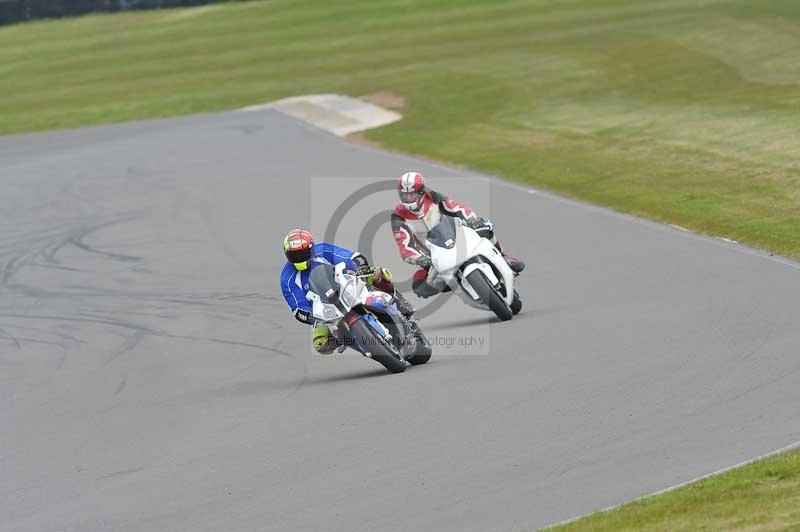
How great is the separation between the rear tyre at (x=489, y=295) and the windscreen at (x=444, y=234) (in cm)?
51

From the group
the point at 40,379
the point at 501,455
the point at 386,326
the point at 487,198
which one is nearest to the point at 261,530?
the point at 501,455

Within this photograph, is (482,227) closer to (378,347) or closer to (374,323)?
(374,323)

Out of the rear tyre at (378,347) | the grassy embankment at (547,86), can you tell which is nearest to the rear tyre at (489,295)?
the rear tyre at (378,347)

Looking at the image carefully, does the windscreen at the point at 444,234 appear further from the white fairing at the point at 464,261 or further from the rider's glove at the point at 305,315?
the rider's glove at the point at 305,315

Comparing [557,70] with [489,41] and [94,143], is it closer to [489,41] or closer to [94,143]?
[489,41]

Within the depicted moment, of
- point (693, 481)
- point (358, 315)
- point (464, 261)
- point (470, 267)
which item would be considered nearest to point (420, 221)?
point (464, 261)

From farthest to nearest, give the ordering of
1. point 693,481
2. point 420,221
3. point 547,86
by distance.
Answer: point 547,86
point 420,221
point 693,481

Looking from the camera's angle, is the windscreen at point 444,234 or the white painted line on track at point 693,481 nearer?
the white painted line on track at point 693,481

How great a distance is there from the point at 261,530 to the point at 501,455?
6.50ft

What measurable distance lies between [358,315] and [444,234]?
2410 mm

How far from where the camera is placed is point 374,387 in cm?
1288

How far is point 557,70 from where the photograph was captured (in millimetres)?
40031

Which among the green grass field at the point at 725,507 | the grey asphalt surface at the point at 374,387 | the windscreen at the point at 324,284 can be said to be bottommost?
the grey asphalt surface at the point at 374,387

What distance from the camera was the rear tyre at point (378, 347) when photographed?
42.9ft
